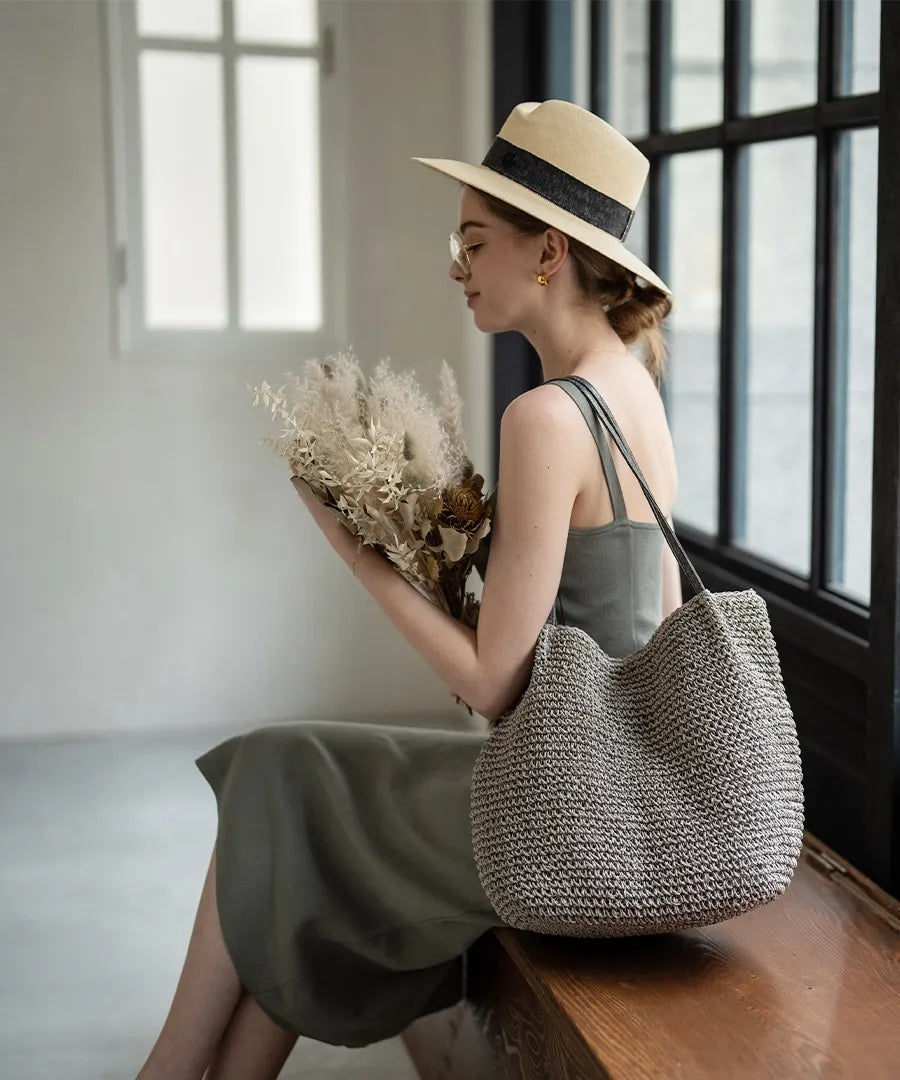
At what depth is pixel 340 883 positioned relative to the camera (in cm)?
208

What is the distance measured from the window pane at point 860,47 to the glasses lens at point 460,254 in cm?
82

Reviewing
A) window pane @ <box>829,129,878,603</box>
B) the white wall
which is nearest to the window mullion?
the white wall

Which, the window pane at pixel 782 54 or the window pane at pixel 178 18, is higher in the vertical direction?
the window pane at pixel 178 18

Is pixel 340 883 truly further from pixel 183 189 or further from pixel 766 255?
pixel 183 189

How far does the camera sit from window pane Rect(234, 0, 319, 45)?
418 centimetres

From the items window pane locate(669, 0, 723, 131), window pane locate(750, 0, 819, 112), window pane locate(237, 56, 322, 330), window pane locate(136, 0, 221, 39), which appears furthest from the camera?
window pane locate(237, 56, 322, 330)

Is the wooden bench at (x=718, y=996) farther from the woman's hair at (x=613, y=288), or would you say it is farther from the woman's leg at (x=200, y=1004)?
the woman's hair at (x=613, y=288)

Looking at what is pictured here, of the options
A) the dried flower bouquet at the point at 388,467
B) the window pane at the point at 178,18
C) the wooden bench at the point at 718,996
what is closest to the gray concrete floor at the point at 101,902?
the wooden bench at the point at 718,996

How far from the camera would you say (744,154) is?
290cm

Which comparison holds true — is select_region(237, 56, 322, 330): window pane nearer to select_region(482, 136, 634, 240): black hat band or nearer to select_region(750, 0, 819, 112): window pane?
select_region(750, 0, 819, 112): window pane

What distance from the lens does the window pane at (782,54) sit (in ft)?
8.82

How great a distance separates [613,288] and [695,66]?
146 centimetres

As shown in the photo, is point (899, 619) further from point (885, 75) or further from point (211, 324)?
point (211, 324)

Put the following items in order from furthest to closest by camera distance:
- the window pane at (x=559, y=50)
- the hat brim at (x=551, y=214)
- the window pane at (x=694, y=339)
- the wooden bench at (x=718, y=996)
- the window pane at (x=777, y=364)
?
the window pane at (x=559, y=50)
the window pane at (x=694, y=339)
the window pane at (x=777, y=364)
the hat brim at (x=551, y=214)
the wooden bench at (x=718, y=996)
